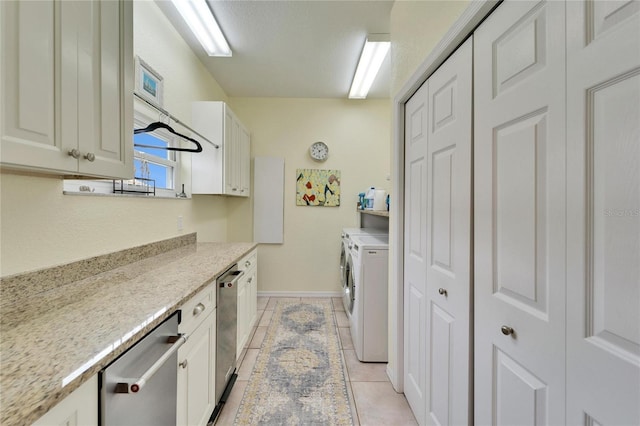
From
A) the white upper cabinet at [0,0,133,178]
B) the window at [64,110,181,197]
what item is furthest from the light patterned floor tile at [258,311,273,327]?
the white upper cabinet at [0,0,133,178]

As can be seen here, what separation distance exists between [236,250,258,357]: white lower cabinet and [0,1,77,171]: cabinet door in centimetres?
137

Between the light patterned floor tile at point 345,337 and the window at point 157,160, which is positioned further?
the light patterned floor tile at point 345,337

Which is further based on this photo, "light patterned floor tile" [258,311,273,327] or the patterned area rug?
"light patterned floor tile" [258,311,273,327]

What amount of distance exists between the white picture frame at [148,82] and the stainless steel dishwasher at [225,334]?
145 cm

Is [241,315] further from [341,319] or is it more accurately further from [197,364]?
[341,319]

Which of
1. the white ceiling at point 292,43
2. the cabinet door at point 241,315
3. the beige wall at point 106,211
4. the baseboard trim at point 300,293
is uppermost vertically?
the white ceiling at point 292,43

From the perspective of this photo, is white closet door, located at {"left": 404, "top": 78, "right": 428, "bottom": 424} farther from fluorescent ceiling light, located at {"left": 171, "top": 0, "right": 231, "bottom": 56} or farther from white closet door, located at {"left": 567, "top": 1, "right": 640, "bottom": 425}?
fluorescent ceiling light, located at {"left": 171, "top": 0, "right": 231, "bottom": 56}

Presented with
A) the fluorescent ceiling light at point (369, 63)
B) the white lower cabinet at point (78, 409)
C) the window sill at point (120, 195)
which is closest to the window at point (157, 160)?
the window sill at point (120, 195)

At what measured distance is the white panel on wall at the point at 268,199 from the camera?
11.8 ft

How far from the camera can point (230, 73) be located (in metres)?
2.98

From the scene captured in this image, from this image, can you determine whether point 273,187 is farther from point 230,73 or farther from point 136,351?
point 136,351

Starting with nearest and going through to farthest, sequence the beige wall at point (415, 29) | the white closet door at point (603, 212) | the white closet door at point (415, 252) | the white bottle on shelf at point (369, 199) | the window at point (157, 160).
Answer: the white closet door at point (603, 212) < the beige wall at point (415, 29) < the white closet door at point (415, 252) < the window at point (157, 160) < the white bottle on shelf at point (369, 199)

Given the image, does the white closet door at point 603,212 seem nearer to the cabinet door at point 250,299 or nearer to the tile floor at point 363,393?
the tile floor at point 363,393

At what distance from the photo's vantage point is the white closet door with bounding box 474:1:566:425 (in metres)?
0.67
